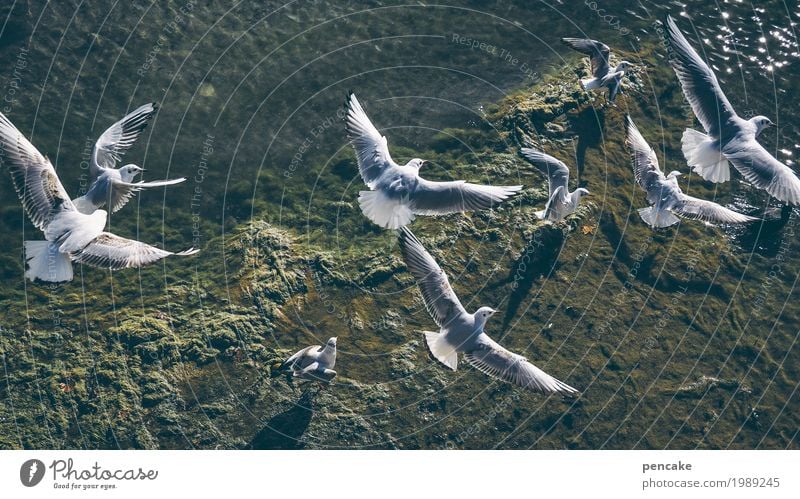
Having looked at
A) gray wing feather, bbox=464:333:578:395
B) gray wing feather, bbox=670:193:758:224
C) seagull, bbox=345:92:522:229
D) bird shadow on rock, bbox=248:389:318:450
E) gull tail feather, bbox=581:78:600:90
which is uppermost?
gull tail feather, bbox=581:78:600:90

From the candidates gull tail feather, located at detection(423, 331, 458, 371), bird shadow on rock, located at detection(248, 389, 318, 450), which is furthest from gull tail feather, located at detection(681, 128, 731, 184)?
bird shadow on rock, located at detection(248, 389, 318, 450)

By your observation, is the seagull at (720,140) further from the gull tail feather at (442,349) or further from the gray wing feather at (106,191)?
the gray wing feather at (106,191)

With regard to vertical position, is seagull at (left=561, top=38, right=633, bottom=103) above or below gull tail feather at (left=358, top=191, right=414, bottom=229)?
above

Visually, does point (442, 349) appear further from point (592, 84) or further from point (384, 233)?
point (592, 84)

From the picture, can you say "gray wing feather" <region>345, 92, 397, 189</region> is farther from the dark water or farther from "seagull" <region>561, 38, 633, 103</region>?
"seagull" <region>561, 38, 633, 103</region>
